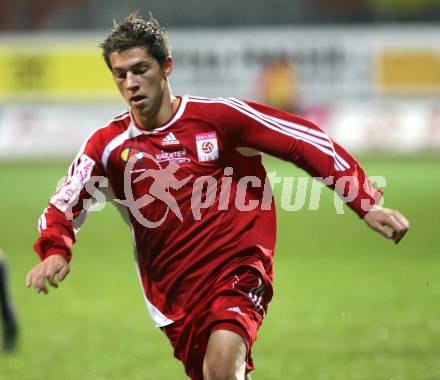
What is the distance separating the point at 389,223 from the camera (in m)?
4.26

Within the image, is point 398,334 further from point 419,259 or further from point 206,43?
point 206,43

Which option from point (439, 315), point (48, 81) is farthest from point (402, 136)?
point (439, 315)

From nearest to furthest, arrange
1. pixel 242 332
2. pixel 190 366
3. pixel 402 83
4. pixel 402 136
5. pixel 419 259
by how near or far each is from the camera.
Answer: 1. pixel 242 332
2. pixel 190 366
3. pixel 419 259
4. pixel 402 136
5. pixel 402 83

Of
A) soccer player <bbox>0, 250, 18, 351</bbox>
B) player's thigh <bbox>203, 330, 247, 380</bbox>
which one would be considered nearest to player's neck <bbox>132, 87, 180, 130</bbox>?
player's thigh <bbox>203, 330, 247, 380</bbox>

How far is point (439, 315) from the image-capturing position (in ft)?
25.8

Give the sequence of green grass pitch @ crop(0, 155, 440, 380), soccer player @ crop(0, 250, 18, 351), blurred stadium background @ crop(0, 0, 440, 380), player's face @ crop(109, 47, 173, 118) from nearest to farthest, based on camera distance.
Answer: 1. player's face @ crop(109, 47, 173, 118)
2. green grass pitch @ crop(0, 155, 440, 380)
3. blurred stadium background @ crop(0, 0, 440, 380)
4. soccer player @ crop(0, 250, 18, 351)

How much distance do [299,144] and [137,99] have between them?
82 centimetres

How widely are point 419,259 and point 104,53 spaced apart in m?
6.69

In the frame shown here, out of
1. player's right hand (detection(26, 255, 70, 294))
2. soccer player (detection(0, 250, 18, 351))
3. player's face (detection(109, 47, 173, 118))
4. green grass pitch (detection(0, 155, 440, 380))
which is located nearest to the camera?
player's right hand (detection(26, 255, 70, 294))

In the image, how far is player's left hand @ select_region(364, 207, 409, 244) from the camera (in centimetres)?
422

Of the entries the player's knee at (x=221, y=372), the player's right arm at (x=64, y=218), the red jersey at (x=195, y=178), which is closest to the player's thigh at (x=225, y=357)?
the player's knee at (x=221, y=372)

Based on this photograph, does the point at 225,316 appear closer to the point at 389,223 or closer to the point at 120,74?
the point at 389,223

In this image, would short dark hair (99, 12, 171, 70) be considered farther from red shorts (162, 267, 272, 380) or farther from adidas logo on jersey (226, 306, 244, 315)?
adidas logo on jersey (226, 306, 244, 315)

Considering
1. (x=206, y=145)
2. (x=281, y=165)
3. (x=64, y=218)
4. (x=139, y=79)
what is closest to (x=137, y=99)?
(x=139, y=79)
